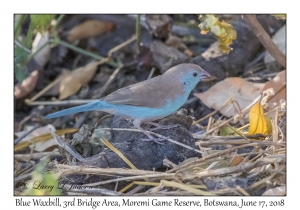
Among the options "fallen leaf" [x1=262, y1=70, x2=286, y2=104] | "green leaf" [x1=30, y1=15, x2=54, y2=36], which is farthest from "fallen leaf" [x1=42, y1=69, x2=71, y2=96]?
"fallen leaf" [x1=262, y1=70, x2=286, y2=104]

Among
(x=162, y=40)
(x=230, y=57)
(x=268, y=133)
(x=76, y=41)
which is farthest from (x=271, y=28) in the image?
(x=76, y=41)

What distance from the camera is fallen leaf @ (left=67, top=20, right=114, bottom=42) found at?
18.2 feet

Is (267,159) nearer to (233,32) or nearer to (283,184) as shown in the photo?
(283,184)

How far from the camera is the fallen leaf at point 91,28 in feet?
18.2

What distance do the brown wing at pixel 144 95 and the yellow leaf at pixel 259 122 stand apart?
0.64 meters

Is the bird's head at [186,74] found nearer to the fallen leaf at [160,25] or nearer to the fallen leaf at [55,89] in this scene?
the fallen leaf at [160,25]

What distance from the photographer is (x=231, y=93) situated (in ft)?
13.4

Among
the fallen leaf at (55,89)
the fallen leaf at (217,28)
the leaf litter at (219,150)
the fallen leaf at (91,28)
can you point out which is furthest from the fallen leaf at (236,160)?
the fallen leaf at (91,28)

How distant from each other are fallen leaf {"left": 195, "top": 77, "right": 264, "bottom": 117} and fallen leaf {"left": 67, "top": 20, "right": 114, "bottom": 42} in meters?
1.87

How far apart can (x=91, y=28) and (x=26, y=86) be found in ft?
3.50

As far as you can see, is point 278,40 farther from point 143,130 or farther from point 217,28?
point 143,130

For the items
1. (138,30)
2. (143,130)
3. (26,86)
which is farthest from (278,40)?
(26,86)

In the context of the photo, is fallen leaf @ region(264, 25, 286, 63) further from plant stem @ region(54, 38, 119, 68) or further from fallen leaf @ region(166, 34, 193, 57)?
plant stem @ region(54, 38, 119, 68)
